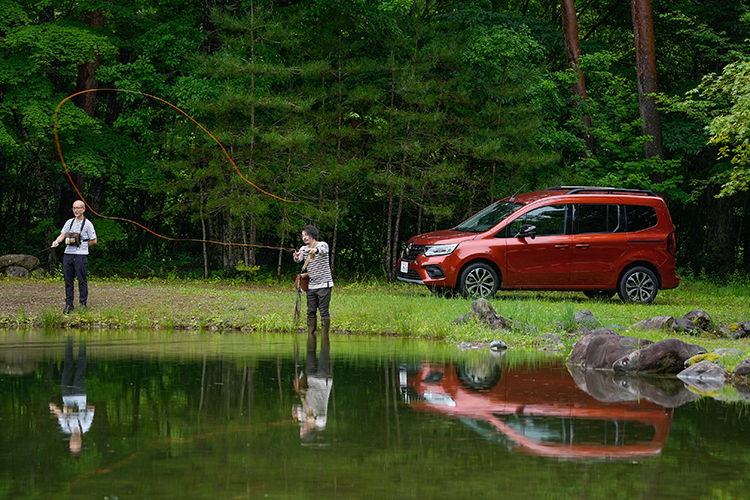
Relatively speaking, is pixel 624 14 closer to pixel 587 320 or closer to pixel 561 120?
pixel 561 120

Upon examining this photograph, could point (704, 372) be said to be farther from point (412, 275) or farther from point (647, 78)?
point (647, 78)

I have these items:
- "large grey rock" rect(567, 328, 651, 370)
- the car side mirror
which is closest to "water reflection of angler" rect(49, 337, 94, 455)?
"large grey rock" rect(567, 328, 651, 370)

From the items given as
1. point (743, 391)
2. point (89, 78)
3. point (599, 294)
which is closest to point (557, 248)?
point (599, 294)

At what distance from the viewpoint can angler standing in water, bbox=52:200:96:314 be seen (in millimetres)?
15203

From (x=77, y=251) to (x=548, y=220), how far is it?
31.4ft

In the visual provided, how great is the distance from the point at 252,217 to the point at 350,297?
635 centimetres

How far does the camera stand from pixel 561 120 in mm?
28500

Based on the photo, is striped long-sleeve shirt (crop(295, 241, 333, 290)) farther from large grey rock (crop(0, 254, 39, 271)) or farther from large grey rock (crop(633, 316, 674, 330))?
large grey rock (crop(0, 254, 39, 271))

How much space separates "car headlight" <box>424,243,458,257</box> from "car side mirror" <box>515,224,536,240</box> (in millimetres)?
1383

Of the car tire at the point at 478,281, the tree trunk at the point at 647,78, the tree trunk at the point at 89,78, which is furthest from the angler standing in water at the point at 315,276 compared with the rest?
the tree trunk at the point at 647,78

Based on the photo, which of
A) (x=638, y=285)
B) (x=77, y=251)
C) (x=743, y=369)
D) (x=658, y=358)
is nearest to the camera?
(x=743, y=369)

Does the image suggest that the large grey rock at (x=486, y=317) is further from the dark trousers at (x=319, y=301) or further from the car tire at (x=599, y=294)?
the car tire at (x=599, y=294)

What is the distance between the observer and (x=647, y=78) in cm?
2758

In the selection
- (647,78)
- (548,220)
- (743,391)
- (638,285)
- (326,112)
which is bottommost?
(743,391)
